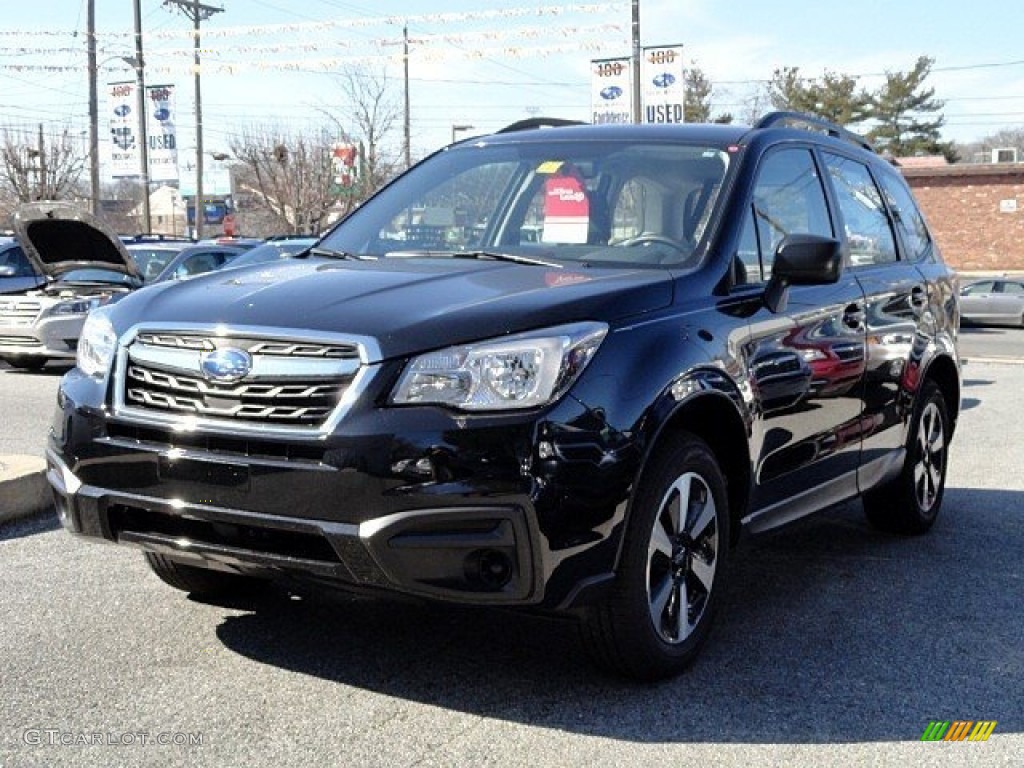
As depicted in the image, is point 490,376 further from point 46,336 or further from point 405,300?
point 46,336

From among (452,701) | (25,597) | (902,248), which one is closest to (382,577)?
(452,701)

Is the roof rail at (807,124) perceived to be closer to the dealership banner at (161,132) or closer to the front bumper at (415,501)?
the front bumper at (415,501)

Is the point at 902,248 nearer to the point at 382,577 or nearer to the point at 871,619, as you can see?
the point at 871,619

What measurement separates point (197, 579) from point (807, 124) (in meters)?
3.32

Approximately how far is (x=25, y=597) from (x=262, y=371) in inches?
76.4

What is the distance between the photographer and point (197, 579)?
4777 millimetres

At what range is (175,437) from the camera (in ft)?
12.1

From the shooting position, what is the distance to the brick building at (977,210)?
156 ft

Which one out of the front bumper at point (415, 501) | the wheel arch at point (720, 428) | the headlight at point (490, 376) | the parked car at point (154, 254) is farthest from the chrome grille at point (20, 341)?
the headlight at point (490, 376)

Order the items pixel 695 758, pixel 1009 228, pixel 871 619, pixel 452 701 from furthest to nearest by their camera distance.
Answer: pixel 1009 228 < pixel 871 619 < pixel 452 701 < pixel 695 758

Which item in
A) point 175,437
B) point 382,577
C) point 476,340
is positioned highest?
point 476,340

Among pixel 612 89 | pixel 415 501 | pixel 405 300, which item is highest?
pixel 612 89

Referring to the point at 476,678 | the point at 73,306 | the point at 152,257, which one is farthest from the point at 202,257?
the point at 476,678

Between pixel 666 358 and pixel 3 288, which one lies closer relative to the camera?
pixel 666 358
